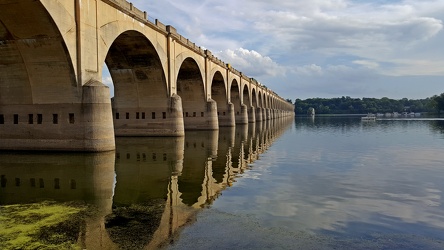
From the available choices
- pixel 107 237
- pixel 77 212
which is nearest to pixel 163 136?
pixel 77 212

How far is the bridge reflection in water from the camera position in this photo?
28.8 ft

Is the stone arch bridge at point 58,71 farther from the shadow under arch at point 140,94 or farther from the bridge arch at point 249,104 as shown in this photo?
the bridge arch at point 249,104

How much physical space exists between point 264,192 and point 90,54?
16.6 m

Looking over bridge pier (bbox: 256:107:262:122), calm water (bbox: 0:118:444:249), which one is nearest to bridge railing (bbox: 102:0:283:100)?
calm water (bbox: 0:118:444:249)

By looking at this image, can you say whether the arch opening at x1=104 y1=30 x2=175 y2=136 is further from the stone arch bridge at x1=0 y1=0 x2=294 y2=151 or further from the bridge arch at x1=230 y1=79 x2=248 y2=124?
the bridge arch at x1=230 y1=79 x2=248 y2=124

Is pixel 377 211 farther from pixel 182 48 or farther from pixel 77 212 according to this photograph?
pixel 182 48

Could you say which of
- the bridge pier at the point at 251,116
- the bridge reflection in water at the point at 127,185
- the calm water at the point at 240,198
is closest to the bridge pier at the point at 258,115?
the bridge pier at the point at 251,116

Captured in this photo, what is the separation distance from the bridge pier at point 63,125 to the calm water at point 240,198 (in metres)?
1.19

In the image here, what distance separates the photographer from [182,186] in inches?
551

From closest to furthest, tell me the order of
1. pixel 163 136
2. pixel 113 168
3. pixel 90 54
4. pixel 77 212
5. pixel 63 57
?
pixel 77 212
pixel 113 168
pixel 63 57
pixel 90 54
pixel 163 136

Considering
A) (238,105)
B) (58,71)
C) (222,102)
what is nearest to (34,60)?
(58,71)

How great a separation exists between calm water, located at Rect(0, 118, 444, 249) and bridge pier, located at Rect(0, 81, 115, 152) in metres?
1.19

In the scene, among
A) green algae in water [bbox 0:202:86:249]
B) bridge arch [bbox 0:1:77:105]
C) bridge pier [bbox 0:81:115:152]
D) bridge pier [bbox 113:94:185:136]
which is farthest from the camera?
bridge pier [bbox 113:94:185:136]

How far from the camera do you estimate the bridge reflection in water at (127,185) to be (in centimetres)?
879
